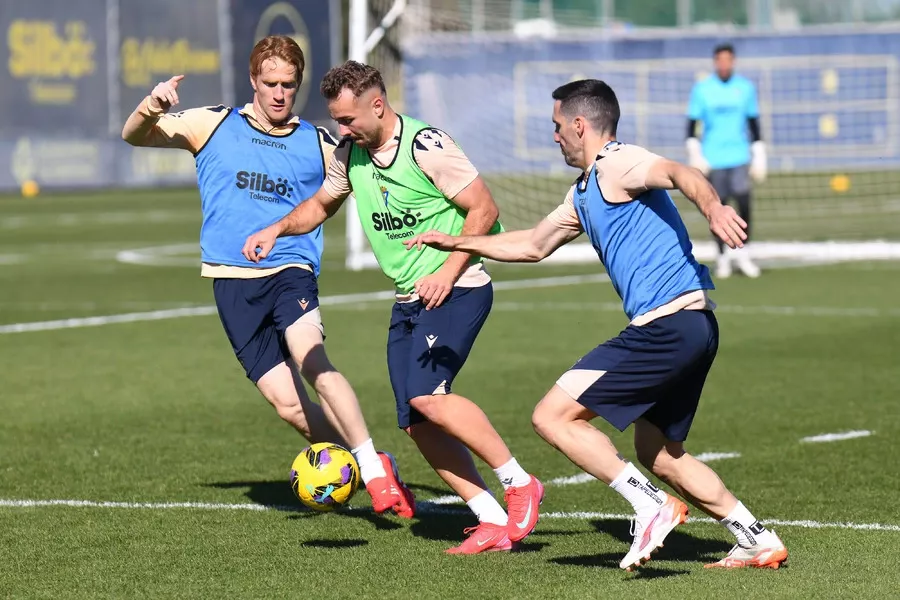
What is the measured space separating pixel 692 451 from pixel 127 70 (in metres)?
33.5

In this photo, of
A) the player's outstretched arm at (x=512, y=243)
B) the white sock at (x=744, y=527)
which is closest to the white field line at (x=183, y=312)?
the player's outstretched arm at (x=512, y=243)

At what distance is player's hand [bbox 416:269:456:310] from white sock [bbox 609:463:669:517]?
3.66 feet

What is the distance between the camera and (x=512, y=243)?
6.77m

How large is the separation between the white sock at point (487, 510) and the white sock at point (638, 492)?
770 mm

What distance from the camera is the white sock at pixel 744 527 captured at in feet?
20.9

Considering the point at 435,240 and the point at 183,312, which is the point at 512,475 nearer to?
the point at 435,240

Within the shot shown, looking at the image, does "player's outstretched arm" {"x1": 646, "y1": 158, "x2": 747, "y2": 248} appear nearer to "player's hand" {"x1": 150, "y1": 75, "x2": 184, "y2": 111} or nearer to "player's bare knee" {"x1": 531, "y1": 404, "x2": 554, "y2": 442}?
"player's bare knee" {"x1": 531, "y1": 404, "x2": 554, "y2": 442}

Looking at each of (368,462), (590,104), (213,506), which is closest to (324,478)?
(368,462)

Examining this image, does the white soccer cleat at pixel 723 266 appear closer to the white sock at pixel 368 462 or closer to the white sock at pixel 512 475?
the white sock at pixel 368 462

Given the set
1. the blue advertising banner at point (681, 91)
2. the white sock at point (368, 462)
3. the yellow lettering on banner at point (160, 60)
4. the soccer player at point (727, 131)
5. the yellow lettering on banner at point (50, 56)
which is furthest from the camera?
the yellow lettering on banner at point (160, 60)

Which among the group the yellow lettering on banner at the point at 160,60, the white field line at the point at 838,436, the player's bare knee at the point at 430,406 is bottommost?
the white field line at the point at 838,436

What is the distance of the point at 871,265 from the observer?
68.4ft

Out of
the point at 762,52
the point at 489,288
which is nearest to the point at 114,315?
the point at 489,288

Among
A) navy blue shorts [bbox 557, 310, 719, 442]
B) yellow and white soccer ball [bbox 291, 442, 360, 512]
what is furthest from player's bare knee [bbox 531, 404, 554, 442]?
yellow and white soccer ball [bbox 291, 442, 360, 512]
